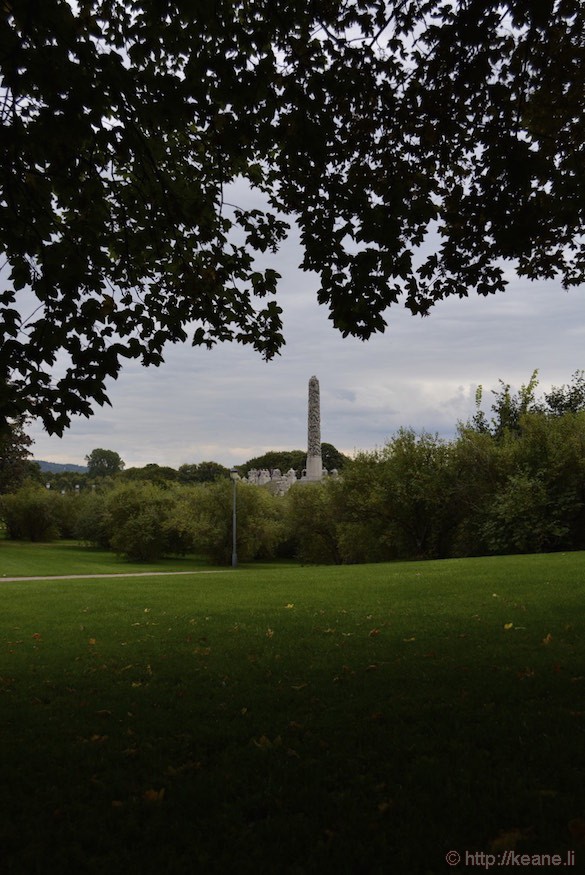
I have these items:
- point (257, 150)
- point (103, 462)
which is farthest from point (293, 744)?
point (103, 462)

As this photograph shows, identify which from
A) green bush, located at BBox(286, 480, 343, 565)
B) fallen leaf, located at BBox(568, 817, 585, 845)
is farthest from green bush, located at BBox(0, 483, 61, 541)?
fallen leaf, located at BBox(568, 817, 585, 845)

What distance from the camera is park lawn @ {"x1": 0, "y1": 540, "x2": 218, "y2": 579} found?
31.0 metres

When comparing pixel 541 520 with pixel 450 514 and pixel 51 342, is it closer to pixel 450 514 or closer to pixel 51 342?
pixel 450 514

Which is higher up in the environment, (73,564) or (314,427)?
(314,427)

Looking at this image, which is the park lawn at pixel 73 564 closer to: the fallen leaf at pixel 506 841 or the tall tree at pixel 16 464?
the tall tree at pixel 16 464

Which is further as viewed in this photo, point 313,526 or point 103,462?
point 103,462

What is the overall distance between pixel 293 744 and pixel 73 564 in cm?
3510

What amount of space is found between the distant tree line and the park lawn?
1.50 m

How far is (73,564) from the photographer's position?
121ft

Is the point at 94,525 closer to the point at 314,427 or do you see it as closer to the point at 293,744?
the point at 314,427

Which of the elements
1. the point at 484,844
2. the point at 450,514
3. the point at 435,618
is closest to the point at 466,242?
the point at 435,618

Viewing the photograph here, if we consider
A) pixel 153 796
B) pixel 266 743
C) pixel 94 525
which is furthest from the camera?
pixel 94 525

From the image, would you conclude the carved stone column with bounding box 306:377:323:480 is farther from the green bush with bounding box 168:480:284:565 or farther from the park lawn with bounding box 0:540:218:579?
the green bush with bounding box 168:480:284:565

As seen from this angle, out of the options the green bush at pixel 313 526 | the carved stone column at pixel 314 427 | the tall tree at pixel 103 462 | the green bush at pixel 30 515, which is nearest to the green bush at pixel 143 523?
the green bush at pixel 313 526
